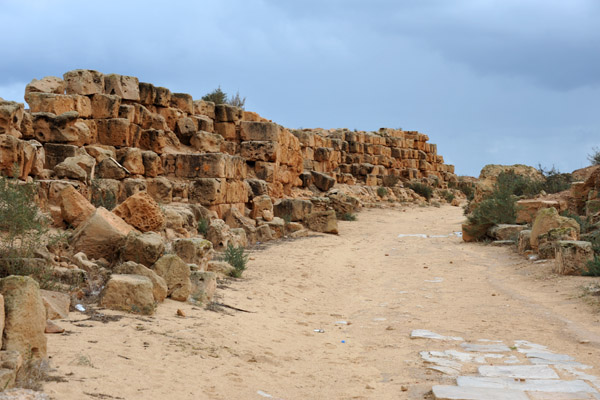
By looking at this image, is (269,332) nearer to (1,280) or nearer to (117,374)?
(117,374)

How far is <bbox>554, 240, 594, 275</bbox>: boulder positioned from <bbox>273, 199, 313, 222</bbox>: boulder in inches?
353

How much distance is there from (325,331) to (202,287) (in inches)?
65.3

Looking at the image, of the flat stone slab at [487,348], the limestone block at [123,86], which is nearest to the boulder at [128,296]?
the flat stone slab at [487,348]

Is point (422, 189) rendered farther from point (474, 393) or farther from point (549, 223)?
point (474, 393)

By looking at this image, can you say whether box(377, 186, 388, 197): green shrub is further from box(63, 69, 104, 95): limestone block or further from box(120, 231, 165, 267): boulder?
box(120, 231, 165, 267): boulder

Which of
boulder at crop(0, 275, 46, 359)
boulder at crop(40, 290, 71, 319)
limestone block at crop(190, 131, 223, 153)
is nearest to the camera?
boulder at crop(0, 275, 46, 359)

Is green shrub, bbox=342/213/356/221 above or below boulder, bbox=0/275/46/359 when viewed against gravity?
above

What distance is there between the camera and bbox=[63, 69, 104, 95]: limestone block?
13898 mm

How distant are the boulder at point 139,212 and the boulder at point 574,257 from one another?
6.70 meters

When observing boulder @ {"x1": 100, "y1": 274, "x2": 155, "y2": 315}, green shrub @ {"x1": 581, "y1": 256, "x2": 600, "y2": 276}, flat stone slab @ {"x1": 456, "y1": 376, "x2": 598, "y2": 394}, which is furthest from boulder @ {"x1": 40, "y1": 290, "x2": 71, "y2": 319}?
green shrub @ {"x1": 581, "y1": 256, "x2": 600, "y2": 276}

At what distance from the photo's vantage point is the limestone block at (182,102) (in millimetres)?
17000

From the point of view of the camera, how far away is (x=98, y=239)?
7.43m

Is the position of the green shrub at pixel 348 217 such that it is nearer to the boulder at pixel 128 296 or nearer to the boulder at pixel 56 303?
the boulder at pixel 128 296

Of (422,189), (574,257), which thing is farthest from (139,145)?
(422,189)
